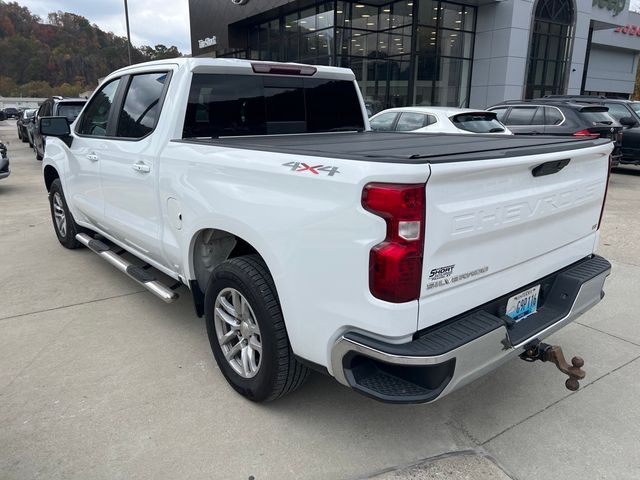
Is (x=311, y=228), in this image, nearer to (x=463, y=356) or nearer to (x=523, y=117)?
(x=463, y=356)

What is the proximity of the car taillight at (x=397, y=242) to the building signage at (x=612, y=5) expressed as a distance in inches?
1163

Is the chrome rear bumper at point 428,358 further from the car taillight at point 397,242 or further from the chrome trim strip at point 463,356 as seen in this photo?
the car taillight at point 397,242

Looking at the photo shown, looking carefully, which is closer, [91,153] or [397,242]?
[397,242]

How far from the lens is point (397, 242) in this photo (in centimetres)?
207

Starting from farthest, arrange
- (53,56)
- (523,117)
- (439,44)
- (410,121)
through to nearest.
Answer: (53,56) < (439,44) < (523,117) < (410,121)

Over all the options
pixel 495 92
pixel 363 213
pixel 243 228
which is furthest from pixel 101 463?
pixel 495 92

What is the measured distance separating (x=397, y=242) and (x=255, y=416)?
1.52 meters

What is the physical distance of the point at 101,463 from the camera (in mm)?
2562

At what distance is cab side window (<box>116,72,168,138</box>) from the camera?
12.2 feet

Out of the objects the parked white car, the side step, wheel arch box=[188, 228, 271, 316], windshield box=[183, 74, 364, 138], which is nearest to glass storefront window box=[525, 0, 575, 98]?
the parked white car

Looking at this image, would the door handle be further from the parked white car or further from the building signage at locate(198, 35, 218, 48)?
the building signage at locate(198, 35, 218, 48)

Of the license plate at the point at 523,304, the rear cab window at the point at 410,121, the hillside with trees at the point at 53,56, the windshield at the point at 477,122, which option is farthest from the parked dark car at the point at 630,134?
the hillside with trees at the point at 53,56

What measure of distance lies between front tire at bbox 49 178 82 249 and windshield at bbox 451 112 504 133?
6.47 meters

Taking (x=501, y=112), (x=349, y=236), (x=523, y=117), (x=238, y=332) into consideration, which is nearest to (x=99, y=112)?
(x=238, y=332)
